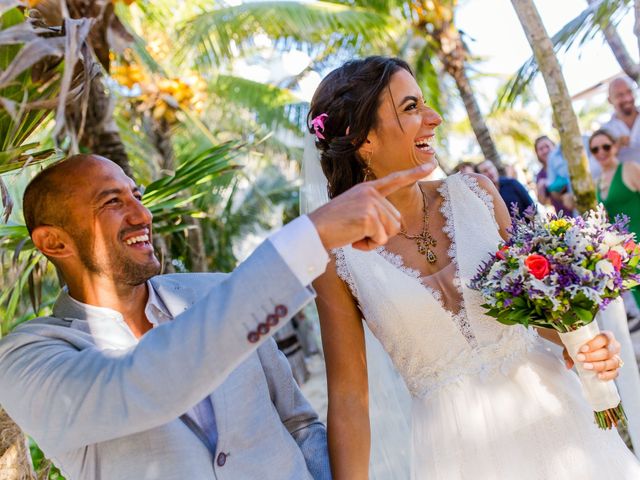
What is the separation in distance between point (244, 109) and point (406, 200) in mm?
13074

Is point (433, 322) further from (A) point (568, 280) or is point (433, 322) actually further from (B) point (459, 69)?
(B) point (459, 69)

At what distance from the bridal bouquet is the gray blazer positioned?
785 mm

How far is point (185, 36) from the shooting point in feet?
41.2

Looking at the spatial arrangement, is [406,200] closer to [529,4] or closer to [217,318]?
[217,318]

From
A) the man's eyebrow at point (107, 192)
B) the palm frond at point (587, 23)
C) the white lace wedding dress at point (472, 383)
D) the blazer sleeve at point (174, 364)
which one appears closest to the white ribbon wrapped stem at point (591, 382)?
the white lace wedding dress at point (472, 383)

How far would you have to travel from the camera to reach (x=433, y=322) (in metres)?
2.78

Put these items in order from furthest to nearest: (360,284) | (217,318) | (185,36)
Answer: (185,36), (360,284), (217,318)

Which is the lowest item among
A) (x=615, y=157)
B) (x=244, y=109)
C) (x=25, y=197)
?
(x=615, y=157)

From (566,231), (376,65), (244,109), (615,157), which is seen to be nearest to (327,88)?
(376,65)

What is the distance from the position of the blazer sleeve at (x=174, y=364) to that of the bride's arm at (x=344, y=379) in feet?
3.23

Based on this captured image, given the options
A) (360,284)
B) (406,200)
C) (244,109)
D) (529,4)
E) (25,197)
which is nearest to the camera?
(25,197)

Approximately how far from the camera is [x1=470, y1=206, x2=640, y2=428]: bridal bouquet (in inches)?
95.4

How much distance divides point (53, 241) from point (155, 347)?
0.86 metres

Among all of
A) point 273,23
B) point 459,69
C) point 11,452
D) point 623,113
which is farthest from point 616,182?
point 273,23
